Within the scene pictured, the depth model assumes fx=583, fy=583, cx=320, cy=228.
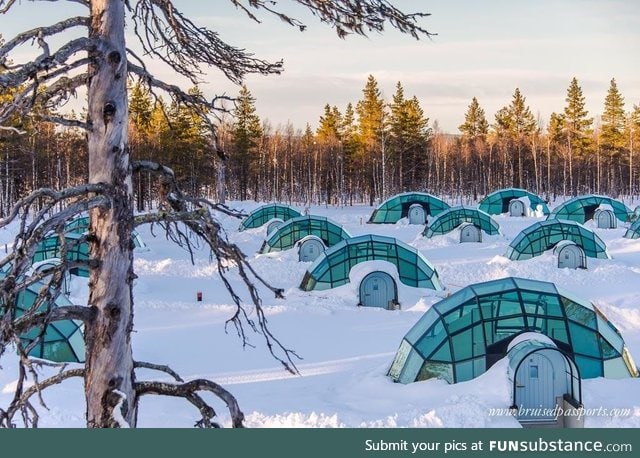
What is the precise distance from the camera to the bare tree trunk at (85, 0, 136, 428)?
4.02m

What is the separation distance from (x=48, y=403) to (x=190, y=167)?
40504 mm

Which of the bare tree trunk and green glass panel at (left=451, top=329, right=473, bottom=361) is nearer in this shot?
the bare tree trunk

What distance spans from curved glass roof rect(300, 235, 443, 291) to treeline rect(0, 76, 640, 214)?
2677 centimetres

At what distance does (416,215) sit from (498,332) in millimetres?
30479

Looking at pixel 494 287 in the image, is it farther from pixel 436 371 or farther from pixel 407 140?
pixel 407 140

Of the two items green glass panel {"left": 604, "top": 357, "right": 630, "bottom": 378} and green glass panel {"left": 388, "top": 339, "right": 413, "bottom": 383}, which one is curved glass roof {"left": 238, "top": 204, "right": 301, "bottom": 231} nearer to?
green glass panel {"left": 388, "top": 339, "right": 413, "bottom": 383}

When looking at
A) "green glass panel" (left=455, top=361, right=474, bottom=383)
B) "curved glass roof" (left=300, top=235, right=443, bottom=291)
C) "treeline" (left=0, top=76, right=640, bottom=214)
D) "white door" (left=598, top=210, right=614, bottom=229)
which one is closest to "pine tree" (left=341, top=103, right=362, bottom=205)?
"treeline" (left=0, top=76, right=640, bottom=214)

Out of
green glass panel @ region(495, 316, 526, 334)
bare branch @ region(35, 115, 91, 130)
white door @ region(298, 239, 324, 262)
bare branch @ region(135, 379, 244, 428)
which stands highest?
bare branch @ region(35, 115, 91, 130)

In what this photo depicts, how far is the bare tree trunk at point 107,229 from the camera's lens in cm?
402

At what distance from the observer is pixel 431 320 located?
41.1ft

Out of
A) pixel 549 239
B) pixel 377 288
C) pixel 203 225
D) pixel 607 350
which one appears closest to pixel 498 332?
pixel 607 350

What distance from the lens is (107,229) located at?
404cm

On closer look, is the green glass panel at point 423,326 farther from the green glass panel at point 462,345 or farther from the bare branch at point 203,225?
the bare branch at point 203,225
